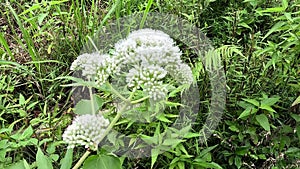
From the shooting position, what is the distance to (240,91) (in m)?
1.51

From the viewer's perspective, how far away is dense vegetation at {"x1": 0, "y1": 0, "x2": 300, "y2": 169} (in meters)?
1.38

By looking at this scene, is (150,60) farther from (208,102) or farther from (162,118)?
(208,102)

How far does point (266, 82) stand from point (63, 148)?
0.79 m

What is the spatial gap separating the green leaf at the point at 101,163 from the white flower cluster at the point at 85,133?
0.04 metres

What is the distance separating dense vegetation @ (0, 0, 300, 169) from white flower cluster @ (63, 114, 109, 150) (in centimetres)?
14

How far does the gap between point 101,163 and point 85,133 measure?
0.32 ft

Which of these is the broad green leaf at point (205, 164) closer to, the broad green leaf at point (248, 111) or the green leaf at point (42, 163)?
the broad green leaf at point (248, 111)

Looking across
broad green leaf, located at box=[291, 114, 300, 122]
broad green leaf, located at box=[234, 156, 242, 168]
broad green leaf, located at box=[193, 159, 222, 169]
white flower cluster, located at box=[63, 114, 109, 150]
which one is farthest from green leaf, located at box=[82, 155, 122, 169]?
broad green leaf, located at box=[291, 114, 300, 122]

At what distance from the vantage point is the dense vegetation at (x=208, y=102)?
1.38m

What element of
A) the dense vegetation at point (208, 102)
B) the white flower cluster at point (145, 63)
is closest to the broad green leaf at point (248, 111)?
the dense vegetation at point (208, 102)

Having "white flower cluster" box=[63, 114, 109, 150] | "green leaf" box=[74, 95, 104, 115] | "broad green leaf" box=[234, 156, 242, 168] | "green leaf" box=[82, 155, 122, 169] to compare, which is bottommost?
"broad green leaf" box=[234, 156, 242, 168]

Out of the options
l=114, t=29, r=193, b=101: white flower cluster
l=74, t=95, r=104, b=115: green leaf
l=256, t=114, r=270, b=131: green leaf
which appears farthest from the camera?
l=256, t=114, r=270, b=131: green leaf

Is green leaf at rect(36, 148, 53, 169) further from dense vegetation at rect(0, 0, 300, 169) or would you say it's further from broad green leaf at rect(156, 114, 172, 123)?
broad green leaf at rect(156, 114, 172, 123)

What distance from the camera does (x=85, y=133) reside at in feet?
3.40
